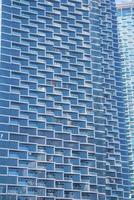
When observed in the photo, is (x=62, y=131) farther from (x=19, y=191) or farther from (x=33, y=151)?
(x=19, y=191)

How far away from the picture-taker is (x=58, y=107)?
12288cm

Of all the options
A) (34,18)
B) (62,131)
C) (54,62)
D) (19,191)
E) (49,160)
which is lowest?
(19,191)

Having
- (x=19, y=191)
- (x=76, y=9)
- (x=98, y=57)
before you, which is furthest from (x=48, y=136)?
(x=76, y=9)

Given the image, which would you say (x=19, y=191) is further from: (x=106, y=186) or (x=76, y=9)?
(x=76, y=9)

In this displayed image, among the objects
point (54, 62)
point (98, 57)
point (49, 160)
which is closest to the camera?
point (49, 160)

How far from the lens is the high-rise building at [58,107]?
369 feet

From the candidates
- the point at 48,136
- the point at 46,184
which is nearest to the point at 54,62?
the point at 48,136

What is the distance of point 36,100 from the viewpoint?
119438 mm

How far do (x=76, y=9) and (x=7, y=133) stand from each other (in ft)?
155

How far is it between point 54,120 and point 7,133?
14.7 m

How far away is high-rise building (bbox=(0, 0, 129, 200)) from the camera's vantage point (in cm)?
11238

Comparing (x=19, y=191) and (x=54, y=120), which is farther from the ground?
(x=54, y=120)

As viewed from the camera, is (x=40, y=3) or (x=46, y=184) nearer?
(x=46, y=184)

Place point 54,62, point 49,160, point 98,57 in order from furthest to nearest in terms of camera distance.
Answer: point 98,57 → point 54,62 → point 49,160
